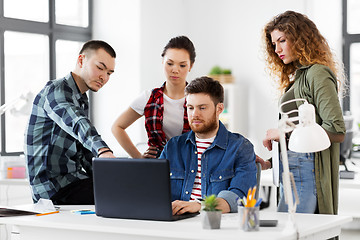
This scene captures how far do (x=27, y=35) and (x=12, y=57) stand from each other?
29cm

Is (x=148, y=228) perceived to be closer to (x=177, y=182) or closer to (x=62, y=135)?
(x=177, y=182)

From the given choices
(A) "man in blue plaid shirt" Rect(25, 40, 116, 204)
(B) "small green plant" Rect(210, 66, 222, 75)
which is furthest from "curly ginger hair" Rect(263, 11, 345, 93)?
(B) "small green plant" Rect(210, 66, 222, 75)

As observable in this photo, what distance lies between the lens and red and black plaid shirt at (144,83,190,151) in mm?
3057

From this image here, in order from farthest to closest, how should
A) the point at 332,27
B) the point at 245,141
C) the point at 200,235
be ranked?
the point at 332,27 < the point at 245,141 < the point at 200,235

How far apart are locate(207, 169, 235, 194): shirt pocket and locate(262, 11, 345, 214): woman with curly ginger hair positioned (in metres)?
0.31

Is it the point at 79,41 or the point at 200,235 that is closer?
the point at 200,235

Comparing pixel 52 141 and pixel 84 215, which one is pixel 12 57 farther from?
pixel 84 215

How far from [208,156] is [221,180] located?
0.40ft

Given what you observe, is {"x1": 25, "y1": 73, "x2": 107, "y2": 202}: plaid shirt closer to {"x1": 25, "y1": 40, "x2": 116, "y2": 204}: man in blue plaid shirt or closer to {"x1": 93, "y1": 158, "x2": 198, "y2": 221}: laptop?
{"x1": 25, "y1": 40, "x2": 116, "y2": 204}: man in blue plaid shirt

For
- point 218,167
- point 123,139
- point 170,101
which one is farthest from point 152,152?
point 218,167

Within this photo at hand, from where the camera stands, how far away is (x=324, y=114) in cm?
255

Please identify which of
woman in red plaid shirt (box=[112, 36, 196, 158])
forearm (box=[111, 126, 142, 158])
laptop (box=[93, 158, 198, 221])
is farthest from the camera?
forearm (box=[111, 126, 142, 158])

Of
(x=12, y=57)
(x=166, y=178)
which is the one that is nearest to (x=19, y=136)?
(x=12, y=57)

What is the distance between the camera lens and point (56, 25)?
5883 millimetres
